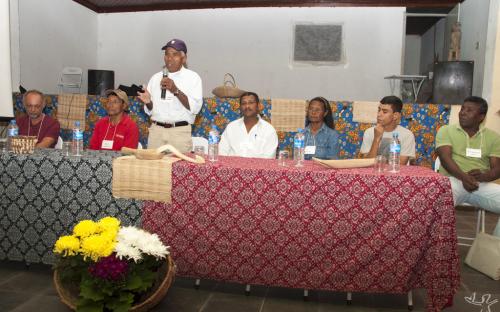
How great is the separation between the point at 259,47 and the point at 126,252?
21.5 ft

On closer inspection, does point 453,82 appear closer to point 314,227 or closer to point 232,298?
point 314,227

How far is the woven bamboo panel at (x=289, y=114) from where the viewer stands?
4.83 meters

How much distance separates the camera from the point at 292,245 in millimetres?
2320

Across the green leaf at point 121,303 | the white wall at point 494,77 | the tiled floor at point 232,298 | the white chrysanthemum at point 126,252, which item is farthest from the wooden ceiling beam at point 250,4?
the green leaf at point 121,303

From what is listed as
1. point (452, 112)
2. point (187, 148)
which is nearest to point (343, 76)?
point (452, 112)

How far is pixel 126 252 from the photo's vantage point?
202 centimetres

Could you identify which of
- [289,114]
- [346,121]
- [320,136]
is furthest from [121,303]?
[346,121]

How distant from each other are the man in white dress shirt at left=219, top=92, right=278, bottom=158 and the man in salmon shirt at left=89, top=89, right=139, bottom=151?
2.42 ft

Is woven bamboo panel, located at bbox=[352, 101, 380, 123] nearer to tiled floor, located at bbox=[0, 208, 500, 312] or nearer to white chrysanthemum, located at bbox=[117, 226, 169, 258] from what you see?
tiled floor, located at bbox=[0, 208, 500, 312]

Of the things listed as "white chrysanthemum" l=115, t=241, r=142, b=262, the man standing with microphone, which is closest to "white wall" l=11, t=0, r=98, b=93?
the man standing with microphone

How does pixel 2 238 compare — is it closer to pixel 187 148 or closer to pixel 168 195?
pixel 168 195

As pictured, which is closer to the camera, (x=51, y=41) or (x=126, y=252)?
(x=126, y=252)

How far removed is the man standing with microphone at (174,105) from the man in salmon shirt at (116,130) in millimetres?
170

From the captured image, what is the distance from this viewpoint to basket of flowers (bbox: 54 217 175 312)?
1989 mm
